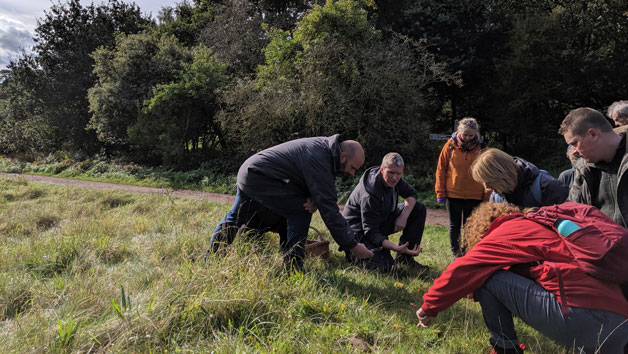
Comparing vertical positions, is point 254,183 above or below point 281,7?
below

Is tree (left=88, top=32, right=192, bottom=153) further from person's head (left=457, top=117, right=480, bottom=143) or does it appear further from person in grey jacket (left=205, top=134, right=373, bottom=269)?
person's head (left=457, top=117, right=480, bottom=143)

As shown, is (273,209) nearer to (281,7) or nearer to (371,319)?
(371,319)

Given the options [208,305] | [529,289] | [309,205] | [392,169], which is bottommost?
[208,305]

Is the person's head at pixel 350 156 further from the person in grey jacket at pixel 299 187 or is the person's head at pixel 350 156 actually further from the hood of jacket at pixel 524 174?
the hood of jacket at pixel 524 174

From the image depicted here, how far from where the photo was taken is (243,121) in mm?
12695

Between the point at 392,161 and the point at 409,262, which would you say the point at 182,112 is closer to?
the point at 392,161

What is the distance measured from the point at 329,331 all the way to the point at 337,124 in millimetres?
9808

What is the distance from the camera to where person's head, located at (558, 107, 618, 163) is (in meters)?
2.65

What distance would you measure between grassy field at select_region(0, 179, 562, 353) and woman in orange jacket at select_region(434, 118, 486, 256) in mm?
772

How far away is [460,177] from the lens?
4.79 m

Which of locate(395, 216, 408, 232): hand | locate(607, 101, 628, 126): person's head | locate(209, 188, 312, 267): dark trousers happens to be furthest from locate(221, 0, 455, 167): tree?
locate(607, 101, 628, 126): person's head

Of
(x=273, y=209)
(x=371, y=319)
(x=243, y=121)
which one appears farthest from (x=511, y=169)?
(x=243, y=121)

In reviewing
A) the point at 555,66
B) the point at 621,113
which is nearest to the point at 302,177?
the point at 621,113

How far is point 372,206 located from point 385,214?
31 centimetres
